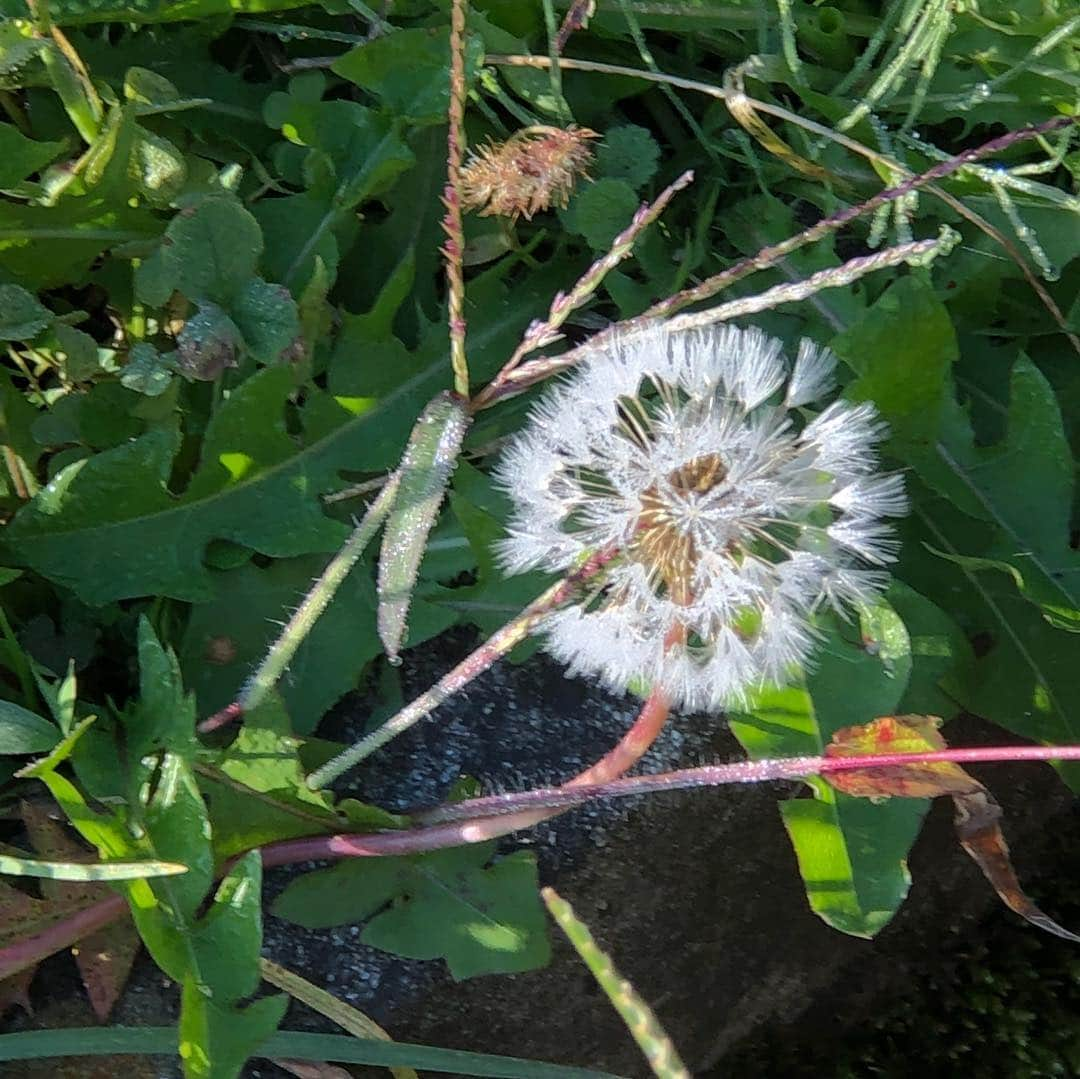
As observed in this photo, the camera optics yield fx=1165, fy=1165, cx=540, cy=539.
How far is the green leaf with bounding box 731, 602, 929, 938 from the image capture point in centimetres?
117

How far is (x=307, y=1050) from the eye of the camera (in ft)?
3.99

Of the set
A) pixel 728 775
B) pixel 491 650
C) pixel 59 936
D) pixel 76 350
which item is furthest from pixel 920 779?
pixel 76 350

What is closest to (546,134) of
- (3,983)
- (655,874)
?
(655,874)

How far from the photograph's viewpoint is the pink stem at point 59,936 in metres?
1.18

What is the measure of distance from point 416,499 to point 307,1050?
598 millimetres

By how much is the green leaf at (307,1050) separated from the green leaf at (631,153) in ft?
3.29

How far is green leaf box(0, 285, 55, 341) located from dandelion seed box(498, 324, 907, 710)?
0.58 meters

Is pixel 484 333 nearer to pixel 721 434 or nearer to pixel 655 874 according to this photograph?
pixel 721 434

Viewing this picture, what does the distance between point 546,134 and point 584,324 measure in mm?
225

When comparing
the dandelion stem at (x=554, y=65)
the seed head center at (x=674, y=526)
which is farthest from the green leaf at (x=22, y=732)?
the dandelion stem at (x=554, y=65)

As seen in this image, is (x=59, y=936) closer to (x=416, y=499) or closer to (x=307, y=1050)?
(x=307, y=1050)

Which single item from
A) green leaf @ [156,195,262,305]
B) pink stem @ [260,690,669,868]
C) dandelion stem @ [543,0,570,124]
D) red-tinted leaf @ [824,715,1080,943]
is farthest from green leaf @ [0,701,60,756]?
dandelion stem @ [543,0,570,124]

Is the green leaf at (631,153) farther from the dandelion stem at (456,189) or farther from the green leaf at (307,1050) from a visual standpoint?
the green leaf at (307,1050)

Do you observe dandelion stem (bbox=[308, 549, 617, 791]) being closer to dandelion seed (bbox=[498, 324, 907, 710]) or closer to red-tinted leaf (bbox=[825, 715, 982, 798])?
dandelion seed (bbox=[498, 324, 907, 710])
